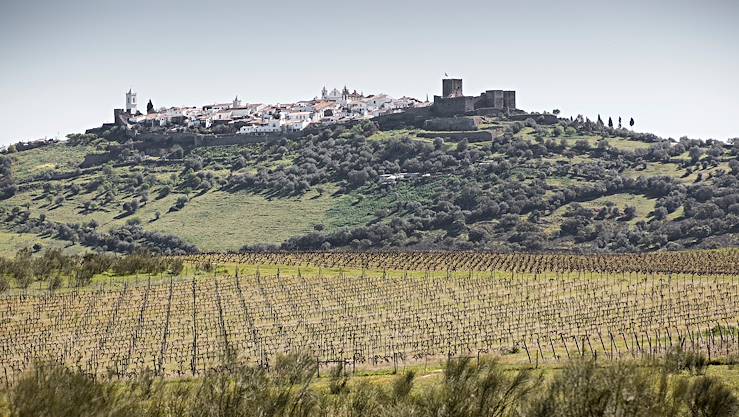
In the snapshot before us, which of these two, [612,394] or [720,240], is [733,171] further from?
[612,394]

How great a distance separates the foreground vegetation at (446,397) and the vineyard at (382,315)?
3030 millimetres

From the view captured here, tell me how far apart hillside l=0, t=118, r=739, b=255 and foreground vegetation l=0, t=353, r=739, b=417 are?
214 feet

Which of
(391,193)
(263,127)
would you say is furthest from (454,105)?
(263,127)

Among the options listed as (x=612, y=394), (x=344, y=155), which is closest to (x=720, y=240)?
(x=344, y=155)

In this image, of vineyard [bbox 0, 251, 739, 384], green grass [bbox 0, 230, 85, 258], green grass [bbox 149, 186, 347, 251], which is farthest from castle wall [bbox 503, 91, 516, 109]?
vineyard [bbox 0, 251, 739, 384]

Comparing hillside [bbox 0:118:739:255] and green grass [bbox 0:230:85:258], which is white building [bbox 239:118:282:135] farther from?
green grass [bbox 0:230:85:258]

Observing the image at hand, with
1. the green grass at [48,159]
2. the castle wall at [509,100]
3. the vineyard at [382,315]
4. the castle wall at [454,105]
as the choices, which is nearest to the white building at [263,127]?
the green grass at [48,159]

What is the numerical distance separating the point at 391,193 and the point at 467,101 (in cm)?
2486

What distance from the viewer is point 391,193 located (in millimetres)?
112750

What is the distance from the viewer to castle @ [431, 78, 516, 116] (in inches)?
5231

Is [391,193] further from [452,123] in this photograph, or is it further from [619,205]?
[619,205]

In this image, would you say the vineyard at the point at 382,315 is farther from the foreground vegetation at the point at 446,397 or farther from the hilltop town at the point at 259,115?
the hilltop town at the point at 259,115

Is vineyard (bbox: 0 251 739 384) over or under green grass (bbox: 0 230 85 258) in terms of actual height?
over

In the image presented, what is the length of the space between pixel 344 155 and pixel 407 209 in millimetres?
21757
